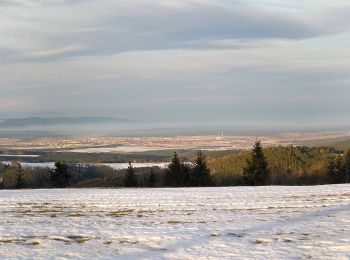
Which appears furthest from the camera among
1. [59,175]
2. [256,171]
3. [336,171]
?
[336,171]

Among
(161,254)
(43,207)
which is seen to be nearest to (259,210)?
(161,254)

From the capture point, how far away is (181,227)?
16.9 meters

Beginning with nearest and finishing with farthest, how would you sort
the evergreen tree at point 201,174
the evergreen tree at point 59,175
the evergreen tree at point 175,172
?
the evergreen tree at point 59,175 < the evergreen tree at point 201,174 < the evergreen tree at point 175,172

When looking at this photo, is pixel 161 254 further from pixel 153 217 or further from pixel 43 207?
pixel 43 207

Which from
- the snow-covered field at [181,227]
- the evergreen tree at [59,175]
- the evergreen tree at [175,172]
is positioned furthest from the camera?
the evergreen tree at [175,172]

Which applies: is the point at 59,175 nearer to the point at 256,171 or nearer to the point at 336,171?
the point at 256,171

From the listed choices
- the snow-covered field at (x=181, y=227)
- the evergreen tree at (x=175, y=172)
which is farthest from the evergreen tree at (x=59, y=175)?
the snow-covered field at (x=181, y=227)

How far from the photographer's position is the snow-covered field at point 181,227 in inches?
515

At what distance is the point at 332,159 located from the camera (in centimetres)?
6950

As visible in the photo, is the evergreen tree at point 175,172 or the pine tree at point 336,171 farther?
the pine tree at point 336,171

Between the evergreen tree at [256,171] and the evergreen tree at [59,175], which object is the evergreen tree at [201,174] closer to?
the evergreen tree at [256,171]

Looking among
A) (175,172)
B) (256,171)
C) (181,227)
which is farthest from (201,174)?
(181,227)

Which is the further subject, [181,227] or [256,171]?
[256,171]

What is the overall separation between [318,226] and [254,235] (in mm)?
2717
